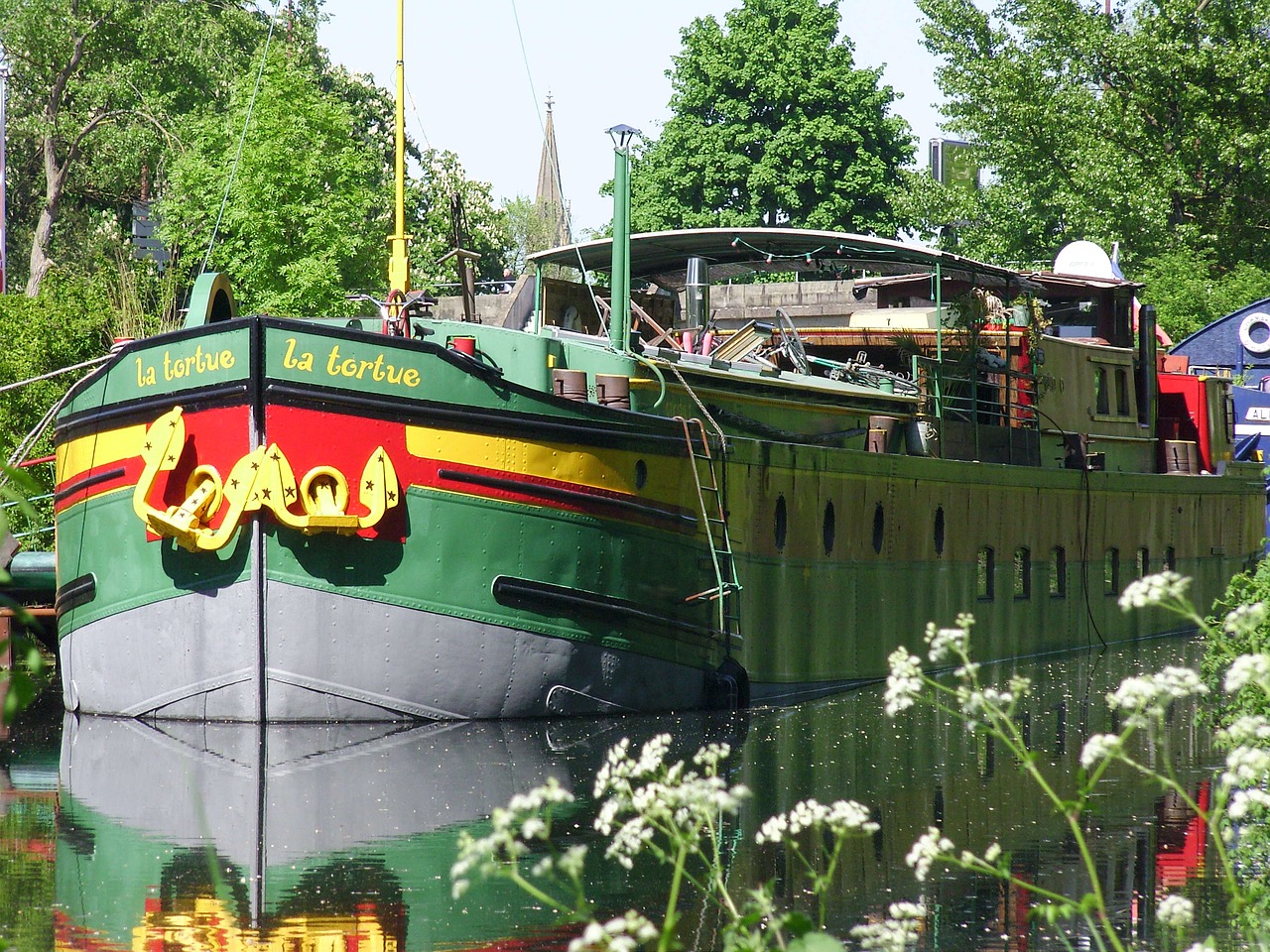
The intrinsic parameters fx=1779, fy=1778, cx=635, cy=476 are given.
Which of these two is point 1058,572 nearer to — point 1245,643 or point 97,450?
point 1245,643

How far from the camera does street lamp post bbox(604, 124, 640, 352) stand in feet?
44.3

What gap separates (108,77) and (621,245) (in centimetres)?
2523

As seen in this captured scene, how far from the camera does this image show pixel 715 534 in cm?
1379

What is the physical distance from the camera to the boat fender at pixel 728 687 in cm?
1368

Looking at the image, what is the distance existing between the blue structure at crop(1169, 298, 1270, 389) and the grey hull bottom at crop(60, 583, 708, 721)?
24129 millimetres

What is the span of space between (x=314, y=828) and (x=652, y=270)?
1120cm

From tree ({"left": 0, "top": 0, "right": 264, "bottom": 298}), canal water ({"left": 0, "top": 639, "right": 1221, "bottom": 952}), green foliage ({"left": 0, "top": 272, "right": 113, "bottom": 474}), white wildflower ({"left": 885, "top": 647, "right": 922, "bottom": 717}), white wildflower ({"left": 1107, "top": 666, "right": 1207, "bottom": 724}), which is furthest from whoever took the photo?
tree ({"left": 0, "top": 0, "right": 264, "bottom": 298})

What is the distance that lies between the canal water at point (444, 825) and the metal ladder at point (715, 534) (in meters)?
0.89

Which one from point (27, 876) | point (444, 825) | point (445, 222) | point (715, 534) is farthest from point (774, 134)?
point (27, 876)

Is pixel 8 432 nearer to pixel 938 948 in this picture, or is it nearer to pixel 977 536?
pixel 977 536

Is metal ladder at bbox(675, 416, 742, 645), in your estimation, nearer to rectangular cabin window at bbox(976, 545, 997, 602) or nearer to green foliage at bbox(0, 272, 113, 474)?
rectangular cabin window at bbox(976, 545, 997, 602)

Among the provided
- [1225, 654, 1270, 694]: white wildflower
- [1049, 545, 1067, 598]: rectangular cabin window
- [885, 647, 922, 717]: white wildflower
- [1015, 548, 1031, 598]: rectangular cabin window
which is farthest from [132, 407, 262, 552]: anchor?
[1049, 545, 1067, 598]: rectangular cabin window

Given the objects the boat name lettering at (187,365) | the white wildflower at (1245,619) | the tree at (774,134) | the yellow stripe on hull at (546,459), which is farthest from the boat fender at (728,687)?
the tree at (774,134)

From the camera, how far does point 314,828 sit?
8883 millimetres
